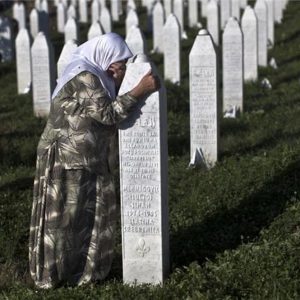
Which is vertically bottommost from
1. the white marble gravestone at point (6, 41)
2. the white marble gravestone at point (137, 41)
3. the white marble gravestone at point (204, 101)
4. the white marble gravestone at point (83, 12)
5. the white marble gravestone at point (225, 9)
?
the white marble gravestone at point (204, 101)

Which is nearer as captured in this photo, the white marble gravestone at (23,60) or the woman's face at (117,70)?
the woman's face at (117,70)

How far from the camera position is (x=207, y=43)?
8695 mm

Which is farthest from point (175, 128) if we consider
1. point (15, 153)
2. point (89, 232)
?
point (89, 232)

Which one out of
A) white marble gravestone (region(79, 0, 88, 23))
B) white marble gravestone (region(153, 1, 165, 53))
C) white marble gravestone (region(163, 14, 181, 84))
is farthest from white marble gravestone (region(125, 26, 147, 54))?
white marble gravestone (region(79, 0, 88, 23))

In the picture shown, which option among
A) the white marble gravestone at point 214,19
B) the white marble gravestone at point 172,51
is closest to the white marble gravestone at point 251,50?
the white marble gravestone at point 172,51

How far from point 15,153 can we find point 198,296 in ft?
18.2

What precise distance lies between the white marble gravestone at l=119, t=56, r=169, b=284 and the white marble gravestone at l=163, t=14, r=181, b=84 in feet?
35.7

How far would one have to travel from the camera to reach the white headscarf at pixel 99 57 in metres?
4.91

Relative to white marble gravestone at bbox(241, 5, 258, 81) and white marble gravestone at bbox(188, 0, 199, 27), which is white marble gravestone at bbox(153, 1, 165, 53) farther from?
white marble gravestone at bbox(241, 5, 258, 81)

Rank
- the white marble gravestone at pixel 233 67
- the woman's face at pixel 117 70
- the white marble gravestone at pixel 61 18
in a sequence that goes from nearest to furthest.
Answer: the woman's face at pixel 117 70
the white marble gravestone at pixel 233 67
the white marble gravestone at pixel 61 18

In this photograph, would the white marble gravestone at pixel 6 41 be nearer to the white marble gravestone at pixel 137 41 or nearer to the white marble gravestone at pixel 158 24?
the white marble gravestone at pixel 158 24

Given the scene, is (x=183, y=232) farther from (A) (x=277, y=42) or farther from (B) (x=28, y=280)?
(A) (x=277, y=42)

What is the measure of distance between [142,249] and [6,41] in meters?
17.5

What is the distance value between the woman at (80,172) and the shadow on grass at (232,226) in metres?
0.66
